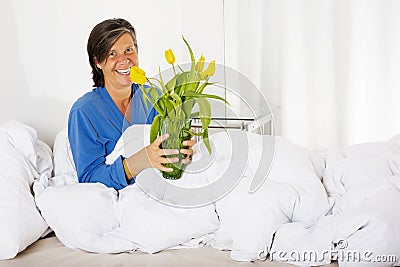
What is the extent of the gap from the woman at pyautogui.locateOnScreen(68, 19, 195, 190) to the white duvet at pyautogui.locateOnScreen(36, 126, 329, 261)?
83 millimetres

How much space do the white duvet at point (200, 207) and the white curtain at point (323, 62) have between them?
1.10 meters

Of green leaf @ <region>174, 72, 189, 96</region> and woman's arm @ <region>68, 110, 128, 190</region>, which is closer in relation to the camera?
green leaf @ <region>174, 72, 189, 96</region>

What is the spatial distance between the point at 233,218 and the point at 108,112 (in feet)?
2.25

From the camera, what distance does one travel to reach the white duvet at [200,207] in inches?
60.7

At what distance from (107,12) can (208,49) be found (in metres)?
0.65

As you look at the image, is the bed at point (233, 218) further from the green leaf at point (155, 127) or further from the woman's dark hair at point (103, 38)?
the woman's dark hair at point (103, 38)

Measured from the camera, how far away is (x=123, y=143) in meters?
1.93

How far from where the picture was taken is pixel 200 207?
163 centimetres

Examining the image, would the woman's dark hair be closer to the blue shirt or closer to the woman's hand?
the blue shirt

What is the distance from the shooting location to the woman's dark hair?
6.81 feet

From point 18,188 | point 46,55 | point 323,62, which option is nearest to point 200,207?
point 18,188

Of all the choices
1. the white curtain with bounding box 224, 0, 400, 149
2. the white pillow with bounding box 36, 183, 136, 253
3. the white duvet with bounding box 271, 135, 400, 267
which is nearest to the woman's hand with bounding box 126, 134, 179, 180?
the white pillow with bounding box 36, 183, 136, 253

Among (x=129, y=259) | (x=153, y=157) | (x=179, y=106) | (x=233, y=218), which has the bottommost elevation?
(x=129, y=259)

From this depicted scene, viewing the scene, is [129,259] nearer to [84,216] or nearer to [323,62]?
[84,216]
